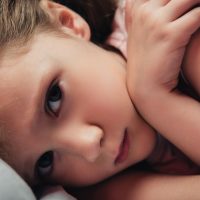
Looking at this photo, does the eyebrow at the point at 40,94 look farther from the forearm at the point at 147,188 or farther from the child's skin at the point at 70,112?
the forearm at the point at 147,188

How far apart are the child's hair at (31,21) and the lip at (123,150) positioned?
0.20 metres

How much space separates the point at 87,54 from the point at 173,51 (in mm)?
177

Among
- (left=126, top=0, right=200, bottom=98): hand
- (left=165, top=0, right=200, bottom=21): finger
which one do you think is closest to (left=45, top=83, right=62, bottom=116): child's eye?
(left=126, top=0, right=200, bottom=98): hand

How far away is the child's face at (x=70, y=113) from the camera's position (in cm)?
75

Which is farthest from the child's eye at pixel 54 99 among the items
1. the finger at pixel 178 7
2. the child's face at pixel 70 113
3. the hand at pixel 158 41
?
the finger at pixel 178 7

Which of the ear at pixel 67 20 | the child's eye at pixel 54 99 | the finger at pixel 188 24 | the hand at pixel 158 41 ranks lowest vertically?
the child's eye at pixel 54 99

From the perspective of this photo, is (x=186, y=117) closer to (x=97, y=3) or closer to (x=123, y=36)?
(x=123, y=36)

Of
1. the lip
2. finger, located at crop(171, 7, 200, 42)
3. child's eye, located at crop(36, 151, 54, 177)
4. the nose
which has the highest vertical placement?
finger, located at crop(171, 7, 200, 42)

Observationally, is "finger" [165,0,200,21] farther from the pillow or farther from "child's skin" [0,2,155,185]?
the pillow

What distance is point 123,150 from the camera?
0.80 meters

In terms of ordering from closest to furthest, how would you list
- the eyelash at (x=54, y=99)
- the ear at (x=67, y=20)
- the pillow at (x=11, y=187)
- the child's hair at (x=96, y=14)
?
1. the pillow at (x=11, y=187)
2. the eyelash at (x=54, y=99)
3. the ear at (x=67, y=20)
4. the child's hair at (x=96, y=14)

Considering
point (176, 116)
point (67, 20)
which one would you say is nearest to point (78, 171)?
point (176, 116)

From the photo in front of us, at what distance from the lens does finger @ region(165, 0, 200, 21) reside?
2.37 ft

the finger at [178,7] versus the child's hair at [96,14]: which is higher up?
the finger at [178,7]
